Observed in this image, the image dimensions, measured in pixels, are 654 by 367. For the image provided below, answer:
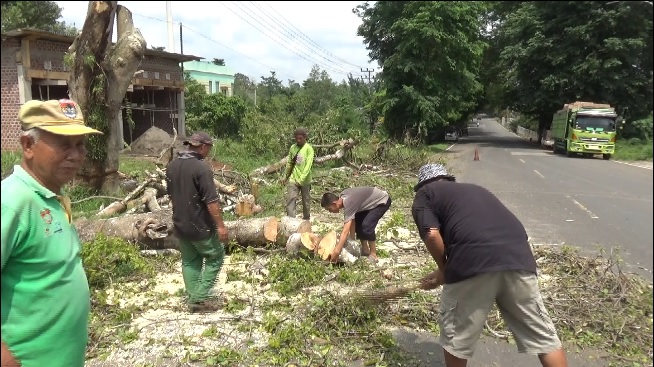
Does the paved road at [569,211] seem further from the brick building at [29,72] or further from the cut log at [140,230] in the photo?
the brick building at [29,72]

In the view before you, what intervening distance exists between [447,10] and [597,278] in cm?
2323

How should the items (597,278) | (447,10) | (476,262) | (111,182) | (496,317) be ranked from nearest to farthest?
1. (476,262)
2. (496,317)
3. (597,278)
4. (111,182)
5. (447,10)

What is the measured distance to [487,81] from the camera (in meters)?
38.5

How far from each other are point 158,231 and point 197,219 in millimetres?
2100

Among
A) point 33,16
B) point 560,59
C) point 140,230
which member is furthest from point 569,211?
point 33,16

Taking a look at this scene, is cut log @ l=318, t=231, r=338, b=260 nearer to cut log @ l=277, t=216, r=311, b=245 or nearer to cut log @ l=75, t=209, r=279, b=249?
cut log @ l=277, t=216, r=311, b=245

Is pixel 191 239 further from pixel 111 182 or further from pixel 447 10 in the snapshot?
pixel 447 10

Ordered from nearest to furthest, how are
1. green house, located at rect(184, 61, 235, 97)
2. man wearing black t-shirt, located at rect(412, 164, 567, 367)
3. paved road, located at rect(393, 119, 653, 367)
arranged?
man wearing black t-shirt, located at rect(412, 164, 567, 367)
paved road, located at rect(393, 119, 653, 367)
green house, located at rect(184, 61, 235, 97)

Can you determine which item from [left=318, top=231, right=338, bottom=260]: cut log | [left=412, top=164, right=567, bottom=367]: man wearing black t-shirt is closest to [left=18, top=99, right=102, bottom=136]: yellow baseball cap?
[left=412, top=164, right=567, bottom=367]: man wearing black t-shirt

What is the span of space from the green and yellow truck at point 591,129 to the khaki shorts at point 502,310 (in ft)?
61.3

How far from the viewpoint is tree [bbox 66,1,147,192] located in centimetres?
891

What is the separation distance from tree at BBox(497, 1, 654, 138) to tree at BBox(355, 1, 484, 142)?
2.15m

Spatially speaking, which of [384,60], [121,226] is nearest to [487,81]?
[384,60]

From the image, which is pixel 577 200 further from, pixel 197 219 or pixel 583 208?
pixel 197 219
